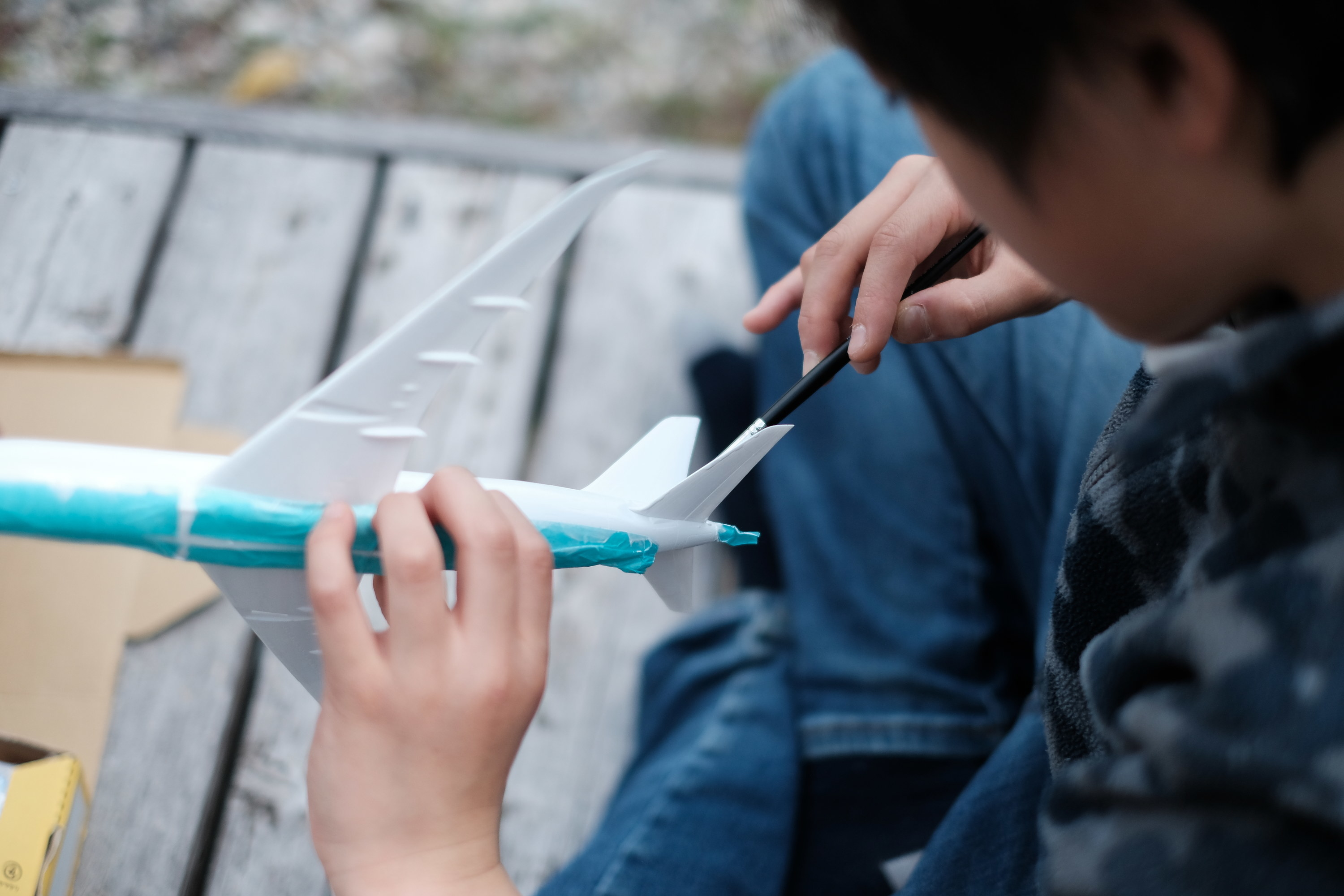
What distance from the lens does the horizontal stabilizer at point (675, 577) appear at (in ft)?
1.89

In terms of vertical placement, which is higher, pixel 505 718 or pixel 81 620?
pixel 81 620

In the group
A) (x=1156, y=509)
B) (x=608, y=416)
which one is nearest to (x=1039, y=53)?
(x=1156, y=509)

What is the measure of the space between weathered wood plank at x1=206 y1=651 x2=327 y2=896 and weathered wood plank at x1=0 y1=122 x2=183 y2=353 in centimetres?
41

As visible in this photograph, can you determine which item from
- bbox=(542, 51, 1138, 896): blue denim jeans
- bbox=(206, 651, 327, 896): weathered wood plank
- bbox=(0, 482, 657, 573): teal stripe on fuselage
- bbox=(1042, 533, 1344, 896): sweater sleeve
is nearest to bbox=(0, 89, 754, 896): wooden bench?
bbox=(206, 651, 327, 896): weathered wood plank

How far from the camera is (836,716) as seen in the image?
0.73 m

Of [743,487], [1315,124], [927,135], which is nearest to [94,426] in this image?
[743,487]

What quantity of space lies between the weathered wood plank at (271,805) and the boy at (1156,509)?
1.11 feet

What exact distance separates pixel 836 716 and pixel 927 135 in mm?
518

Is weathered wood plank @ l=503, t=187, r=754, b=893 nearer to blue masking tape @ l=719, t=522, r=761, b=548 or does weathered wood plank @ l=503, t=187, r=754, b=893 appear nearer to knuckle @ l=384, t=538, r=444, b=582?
blue masking tape @ l=719, t=522, r=761, b=548

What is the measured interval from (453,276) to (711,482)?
1.80 ft

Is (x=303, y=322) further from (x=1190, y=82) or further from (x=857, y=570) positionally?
(x=1190, y=82)

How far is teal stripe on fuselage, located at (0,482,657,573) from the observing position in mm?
430

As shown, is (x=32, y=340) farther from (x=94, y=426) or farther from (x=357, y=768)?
(x=357, y=768)

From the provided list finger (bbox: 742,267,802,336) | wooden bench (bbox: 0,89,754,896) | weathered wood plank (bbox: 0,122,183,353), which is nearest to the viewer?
finger (bbox: 742,267,802,336)
